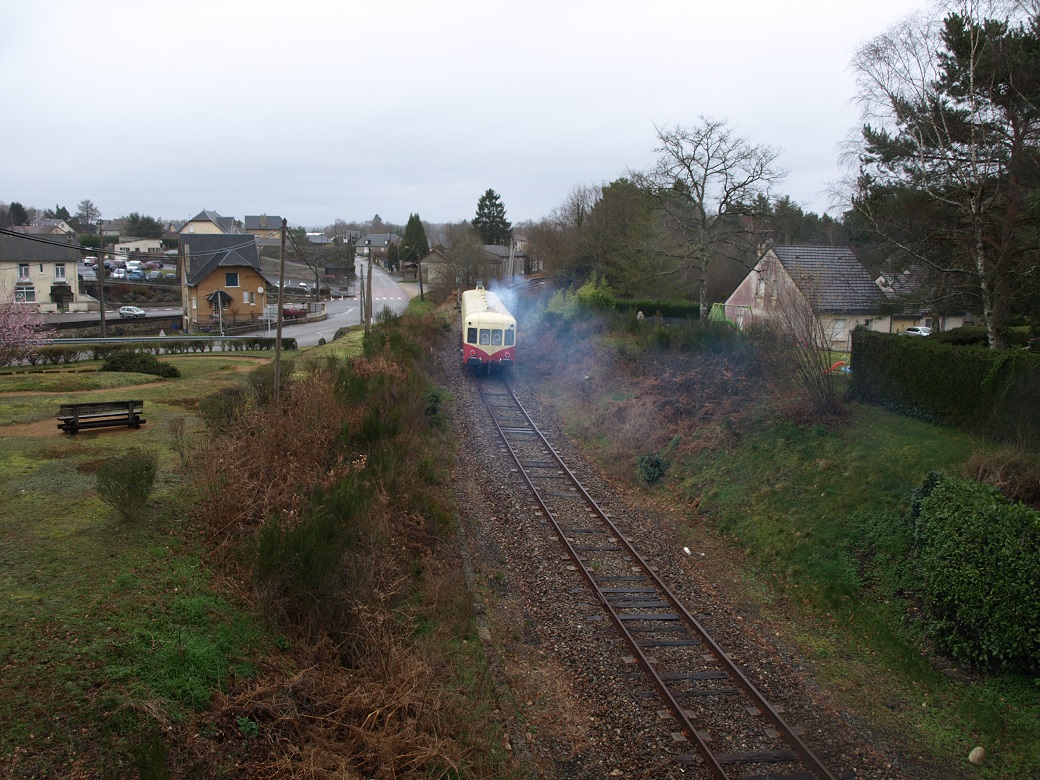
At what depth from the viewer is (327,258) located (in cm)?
9388

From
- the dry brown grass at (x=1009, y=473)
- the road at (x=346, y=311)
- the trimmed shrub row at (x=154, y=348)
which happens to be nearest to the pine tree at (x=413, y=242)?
the road at (x=346, y=311)

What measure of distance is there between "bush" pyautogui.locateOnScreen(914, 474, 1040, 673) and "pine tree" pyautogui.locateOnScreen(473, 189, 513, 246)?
82.7 m

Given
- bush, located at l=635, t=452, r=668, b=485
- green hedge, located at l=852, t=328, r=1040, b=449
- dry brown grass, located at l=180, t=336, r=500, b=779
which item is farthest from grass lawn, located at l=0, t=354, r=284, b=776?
green hedge, located at l=852, t=328, r=1040, b=449

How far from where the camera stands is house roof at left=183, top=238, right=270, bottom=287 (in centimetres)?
5278

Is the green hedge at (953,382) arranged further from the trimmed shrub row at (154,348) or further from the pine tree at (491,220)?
the pine tree at (491,220)

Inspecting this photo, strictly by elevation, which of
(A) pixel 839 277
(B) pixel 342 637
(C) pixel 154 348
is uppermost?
(A) pixel 839 277

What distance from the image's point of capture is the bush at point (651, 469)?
1563cm

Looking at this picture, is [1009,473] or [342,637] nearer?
[342,637]

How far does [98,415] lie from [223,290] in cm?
4242

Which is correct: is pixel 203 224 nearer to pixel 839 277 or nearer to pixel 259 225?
pixel 259 225

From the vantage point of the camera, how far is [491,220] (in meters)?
89.4

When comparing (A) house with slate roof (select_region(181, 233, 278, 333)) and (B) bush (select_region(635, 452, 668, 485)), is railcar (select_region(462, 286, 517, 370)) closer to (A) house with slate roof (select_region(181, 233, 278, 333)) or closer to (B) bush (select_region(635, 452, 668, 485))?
(B) bush (select_region(635, 452, 668, 485))

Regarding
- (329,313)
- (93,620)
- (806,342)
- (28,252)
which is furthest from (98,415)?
→ (329,313)

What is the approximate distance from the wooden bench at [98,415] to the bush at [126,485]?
220 inches
